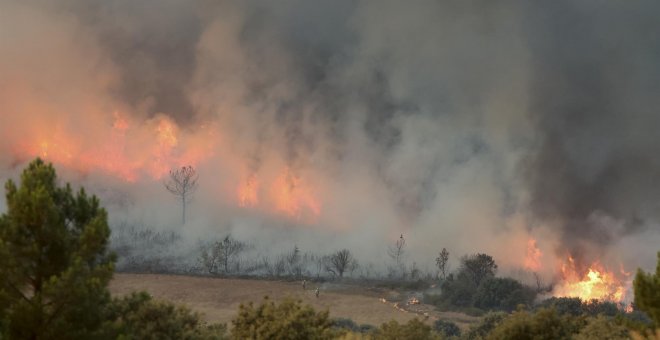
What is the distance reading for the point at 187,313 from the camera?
42562mm

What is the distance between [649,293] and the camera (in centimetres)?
3488

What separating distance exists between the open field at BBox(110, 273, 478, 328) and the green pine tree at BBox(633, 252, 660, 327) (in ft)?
247

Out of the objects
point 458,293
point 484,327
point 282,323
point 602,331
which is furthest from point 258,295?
point 602,331

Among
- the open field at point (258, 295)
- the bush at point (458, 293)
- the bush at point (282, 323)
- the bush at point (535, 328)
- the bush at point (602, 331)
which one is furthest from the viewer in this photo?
the bush at point (458, 293)

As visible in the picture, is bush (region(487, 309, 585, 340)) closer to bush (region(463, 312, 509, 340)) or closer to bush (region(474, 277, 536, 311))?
bush (region(463, 312, 509, 340))

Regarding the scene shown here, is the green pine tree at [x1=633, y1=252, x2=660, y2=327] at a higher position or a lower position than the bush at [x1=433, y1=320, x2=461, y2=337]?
higher

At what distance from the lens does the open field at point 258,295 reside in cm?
11656

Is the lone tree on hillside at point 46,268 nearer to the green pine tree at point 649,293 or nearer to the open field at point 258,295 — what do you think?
the green pine tree at point 649,293

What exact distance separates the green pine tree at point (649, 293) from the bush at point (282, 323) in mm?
20151

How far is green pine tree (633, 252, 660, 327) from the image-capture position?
34.6m

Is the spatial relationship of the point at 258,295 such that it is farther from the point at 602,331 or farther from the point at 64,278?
the point at 64,278

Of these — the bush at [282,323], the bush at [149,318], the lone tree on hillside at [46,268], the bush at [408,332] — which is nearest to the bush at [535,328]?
the bush at [408,332]

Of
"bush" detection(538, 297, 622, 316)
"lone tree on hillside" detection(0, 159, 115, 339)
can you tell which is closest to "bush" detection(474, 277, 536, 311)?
"bush" detection(538, 297, 622, 316)

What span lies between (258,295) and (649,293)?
112 meters
